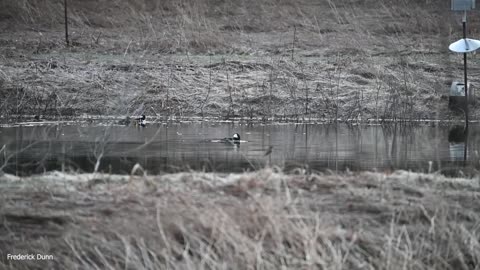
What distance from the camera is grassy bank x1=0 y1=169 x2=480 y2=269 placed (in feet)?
25.3

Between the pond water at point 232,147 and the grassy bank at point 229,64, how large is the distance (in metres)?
1.65

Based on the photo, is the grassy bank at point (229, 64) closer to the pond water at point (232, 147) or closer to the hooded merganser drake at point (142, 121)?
the hooded merganser drake at point (142, 121)

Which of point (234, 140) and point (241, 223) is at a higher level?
point (234, 140)

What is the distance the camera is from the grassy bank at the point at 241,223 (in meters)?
7.71

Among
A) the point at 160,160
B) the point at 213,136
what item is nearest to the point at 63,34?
the point at 213,136

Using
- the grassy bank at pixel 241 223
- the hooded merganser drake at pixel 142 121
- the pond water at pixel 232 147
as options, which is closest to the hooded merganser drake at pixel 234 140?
the pond water at pixel 232 147

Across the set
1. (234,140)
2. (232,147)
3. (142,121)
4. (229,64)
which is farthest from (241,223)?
(229,64)

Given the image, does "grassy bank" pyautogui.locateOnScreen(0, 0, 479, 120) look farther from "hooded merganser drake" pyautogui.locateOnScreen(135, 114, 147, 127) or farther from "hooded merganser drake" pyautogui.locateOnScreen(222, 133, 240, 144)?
"hooded merganser drake" pyautogui.locateOnScreen(222, 133, 240, 144)

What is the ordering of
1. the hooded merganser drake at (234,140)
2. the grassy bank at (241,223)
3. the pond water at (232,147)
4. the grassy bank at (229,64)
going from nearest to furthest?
the grassy bank at (241,223), the pond water at (232,147), the hooded merganser drake at (234,140), the grassy bank at (229,64)

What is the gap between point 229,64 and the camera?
950 inches

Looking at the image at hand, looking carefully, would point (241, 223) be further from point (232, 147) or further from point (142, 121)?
point (142, 121)

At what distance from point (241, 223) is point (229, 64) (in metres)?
16.4

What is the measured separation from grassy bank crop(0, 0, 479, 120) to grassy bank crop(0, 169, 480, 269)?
1106cm

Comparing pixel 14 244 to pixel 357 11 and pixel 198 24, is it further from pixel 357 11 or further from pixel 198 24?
pixel 357 11
